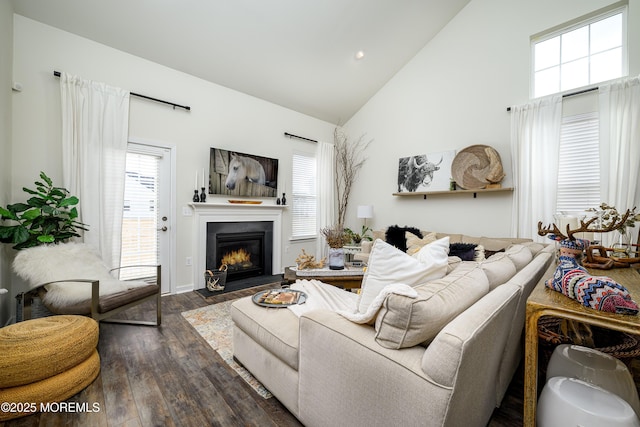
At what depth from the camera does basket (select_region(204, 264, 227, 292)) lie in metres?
3.59

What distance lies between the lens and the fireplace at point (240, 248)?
3850mm

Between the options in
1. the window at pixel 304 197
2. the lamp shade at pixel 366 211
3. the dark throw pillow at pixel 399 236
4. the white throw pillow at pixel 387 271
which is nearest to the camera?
the white throw pillow at pixel 387 271

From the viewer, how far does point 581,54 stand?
3113 mm

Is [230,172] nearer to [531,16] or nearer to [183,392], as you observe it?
[183,392]

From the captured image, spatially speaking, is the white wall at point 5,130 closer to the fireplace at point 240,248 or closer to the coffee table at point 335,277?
the fireplace at point 240,248

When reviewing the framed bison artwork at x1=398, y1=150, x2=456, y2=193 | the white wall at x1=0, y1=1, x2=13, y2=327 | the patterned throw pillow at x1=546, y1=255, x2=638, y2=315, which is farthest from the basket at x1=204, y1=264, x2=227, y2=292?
the patterned throw pillow at x1=546, y1=255, x2=638, y2=315

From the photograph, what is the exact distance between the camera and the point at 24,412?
1.44 metres

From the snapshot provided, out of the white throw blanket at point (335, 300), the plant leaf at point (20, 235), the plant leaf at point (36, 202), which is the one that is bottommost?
the white throw blanket at point (335, 300)

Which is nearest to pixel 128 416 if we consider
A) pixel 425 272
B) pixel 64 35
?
pixel 425 272

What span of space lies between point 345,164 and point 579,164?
11.1ft

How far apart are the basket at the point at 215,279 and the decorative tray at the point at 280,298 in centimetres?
187

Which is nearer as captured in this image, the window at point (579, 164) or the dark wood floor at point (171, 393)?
the dark wood floor at point (171, 393)

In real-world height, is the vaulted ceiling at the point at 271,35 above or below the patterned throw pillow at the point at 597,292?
above

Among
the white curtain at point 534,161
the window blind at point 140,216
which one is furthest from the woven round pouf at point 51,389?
the white curtain at point 534,161
